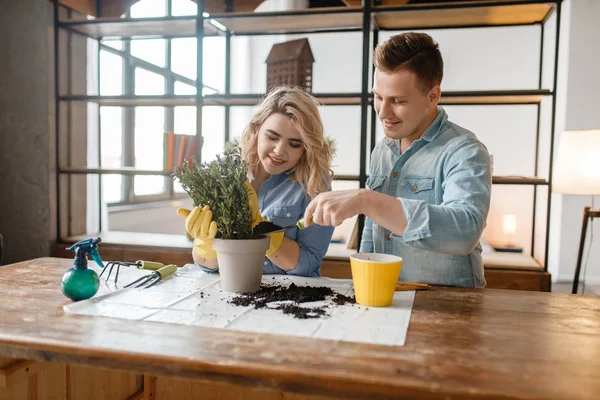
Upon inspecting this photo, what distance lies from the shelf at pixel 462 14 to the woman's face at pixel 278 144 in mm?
1386

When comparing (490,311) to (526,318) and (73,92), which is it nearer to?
(526,318)

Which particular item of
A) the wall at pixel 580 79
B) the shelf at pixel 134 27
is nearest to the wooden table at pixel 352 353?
the shelf at pixel 134 27

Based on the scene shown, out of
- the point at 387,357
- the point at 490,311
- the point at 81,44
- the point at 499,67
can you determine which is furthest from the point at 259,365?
the point at 499,67

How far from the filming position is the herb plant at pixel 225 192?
1.11 metres

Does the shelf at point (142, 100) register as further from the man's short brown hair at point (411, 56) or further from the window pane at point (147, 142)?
the man's short brown hair at point (411, 56)

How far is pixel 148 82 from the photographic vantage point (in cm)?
440

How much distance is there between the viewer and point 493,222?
460 cm

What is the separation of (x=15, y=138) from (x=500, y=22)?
119 inches

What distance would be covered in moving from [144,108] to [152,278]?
3.47 metres

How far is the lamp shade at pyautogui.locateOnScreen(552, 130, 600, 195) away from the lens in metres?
2.67

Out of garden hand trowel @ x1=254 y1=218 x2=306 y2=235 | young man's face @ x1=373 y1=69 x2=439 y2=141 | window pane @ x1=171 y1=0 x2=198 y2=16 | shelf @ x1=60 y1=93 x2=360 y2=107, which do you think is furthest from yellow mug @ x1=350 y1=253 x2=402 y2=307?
window pane @ x1=171 y1=0 x2=198 y2=16

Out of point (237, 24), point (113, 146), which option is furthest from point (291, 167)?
point (113, 146)

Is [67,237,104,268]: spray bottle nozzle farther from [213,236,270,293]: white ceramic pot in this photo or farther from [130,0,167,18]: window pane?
[130,0,167,18]: window pane

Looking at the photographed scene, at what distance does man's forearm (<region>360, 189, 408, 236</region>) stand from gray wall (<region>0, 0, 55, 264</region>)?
2614 millimetres
